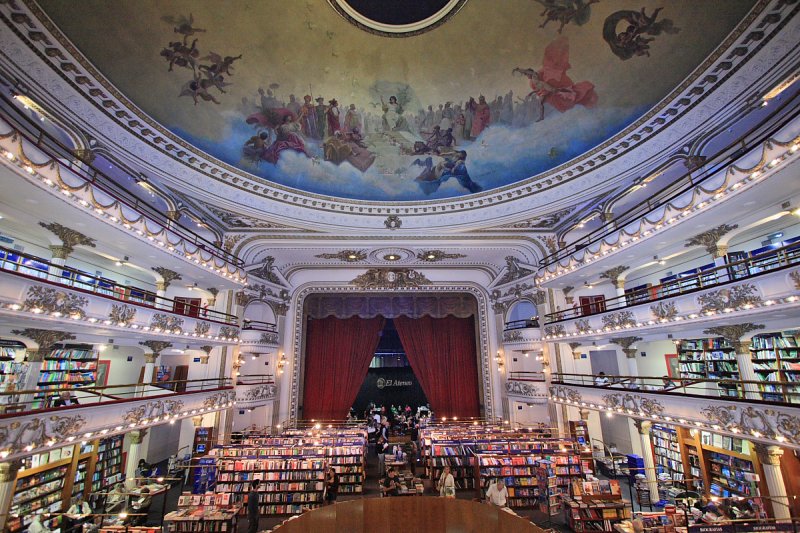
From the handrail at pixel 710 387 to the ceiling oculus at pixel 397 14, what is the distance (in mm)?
11162

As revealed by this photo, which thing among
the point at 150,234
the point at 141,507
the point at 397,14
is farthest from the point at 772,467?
the point at 150,234

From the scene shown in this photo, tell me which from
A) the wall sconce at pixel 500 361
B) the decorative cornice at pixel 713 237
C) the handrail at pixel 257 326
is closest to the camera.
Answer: the decorative cornice at pixel 713 237

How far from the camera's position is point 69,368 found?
37.8 ft

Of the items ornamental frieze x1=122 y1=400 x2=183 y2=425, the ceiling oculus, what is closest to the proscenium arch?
ornamental frieze x1=122 y1=400 x2=183 y2=425

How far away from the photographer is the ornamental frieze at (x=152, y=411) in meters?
9.26

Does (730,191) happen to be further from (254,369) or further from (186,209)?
(254,369)

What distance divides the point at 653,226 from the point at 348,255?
12.5 m

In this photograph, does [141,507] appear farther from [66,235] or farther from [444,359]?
[444,359]

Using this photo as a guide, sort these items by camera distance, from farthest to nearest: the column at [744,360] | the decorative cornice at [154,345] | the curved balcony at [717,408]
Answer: the decorative cornice at [154,345]
the column at [744,360]
the curved balcony at [717,408]

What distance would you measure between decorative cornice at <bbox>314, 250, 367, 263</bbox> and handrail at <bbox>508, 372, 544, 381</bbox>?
9.48m

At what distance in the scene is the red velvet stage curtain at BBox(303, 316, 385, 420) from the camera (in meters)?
19.7

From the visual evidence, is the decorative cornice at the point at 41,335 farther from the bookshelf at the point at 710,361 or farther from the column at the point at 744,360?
the bookshelf at the point at 710,361

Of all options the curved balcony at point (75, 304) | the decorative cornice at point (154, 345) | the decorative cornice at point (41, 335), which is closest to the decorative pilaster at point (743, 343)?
the curved balcony at point (75, 304)

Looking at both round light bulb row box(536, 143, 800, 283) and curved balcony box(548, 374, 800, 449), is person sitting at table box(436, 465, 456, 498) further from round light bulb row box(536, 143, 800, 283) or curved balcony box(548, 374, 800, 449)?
round light bulb row box(536, 143, 800, 283)
